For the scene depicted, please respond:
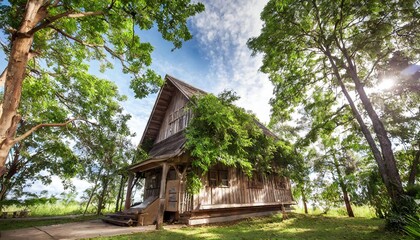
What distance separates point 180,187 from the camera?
454 inches

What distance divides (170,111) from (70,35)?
1087 cm

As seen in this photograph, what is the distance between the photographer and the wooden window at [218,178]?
507 inches

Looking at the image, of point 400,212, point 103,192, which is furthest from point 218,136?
point 103,192

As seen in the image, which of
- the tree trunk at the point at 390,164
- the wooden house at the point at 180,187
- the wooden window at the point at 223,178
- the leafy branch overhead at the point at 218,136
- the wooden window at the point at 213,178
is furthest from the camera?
the wooden window at the point at 223,178

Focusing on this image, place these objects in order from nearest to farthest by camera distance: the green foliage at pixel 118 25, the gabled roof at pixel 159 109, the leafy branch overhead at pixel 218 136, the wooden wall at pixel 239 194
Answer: the green foliage at pixel 118 25 → the leafy branch overhead at pixel 218 136 → the wooden wall at pixel 239 194 → the gabled roof at pixel 159 109

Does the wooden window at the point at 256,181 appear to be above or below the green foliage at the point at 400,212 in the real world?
above

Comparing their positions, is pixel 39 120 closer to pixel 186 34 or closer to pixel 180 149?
pixel 180 149

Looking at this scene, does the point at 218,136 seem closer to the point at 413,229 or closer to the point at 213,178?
the point at 213,178

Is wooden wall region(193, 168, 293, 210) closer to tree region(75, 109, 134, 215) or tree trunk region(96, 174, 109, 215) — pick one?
tree region(75, 109, 134, 215)

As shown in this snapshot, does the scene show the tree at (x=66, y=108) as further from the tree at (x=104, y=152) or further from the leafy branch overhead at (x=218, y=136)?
the leafy branch overhead at (x=218, y=136)

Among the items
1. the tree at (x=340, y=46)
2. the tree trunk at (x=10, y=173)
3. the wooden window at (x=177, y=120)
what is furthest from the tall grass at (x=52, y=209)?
the tree at (x=340, y=46)

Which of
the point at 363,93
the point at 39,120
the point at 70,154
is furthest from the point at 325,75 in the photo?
the point at 39,120

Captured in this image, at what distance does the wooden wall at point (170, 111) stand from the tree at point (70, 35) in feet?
22.6

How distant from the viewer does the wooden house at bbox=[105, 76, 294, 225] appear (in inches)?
444
